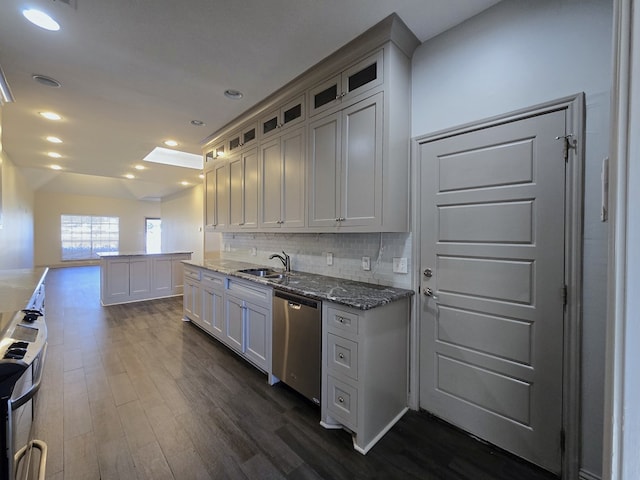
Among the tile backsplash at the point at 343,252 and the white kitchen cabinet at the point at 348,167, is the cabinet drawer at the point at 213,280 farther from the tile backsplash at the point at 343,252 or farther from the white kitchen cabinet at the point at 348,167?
the white kitchen cabinet at the point at 348,167

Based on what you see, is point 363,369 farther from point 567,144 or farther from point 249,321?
point 567,144

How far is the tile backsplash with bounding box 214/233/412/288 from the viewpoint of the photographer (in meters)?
2.25

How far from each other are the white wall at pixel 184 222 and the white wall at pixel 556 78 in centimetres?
694

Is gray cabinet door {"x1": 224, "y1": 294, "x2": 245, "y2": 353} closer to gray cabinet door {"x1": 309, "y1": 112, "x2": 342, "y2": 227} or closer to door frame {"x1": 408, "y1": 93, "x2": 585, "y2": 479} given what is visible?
gray cabinet door {"x1": 309, "y1": 112, "x2": 342, "y2": 227}

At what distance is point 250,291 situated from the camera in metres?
2.68

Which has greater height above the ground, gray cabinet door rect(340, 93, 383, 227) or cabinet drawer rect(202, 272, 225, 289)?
gray cabinet door rect(340, 93, 383, 227)

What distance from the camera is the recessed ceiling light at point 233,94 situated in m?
2.72

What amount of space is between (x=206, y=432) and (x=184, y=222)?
8.59 meters

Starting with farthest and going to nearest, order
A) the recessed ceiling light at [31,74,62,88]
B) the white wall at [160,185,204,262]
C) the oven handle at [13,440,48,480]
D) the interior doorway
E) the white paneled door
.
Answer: the interior doorway
the white wall at [160,185,204,262]
the recessed ceiling light at [31,74,62,88]
the white paneled door
the oven handle at [13,440,48,480]

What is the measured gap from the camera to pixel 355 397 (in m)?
1.77

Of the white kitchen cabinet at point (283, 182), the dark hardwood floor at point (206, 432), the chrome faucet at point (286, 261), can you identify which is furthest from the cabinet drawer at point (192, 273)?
the white kitchen cabinet at point (283, 182)

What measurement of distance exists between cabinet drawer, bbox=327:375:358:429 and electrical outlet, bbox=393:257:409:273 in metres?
0.92

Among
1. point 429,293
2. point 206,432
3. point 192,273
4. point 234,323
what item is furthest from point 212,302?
point 429,293

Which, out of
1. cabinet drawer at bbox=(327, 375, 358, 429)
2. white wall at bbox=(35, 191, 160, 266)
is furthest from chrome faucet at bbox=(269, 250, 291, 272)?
white wall at bbox=(35, 191, 160, 266)
